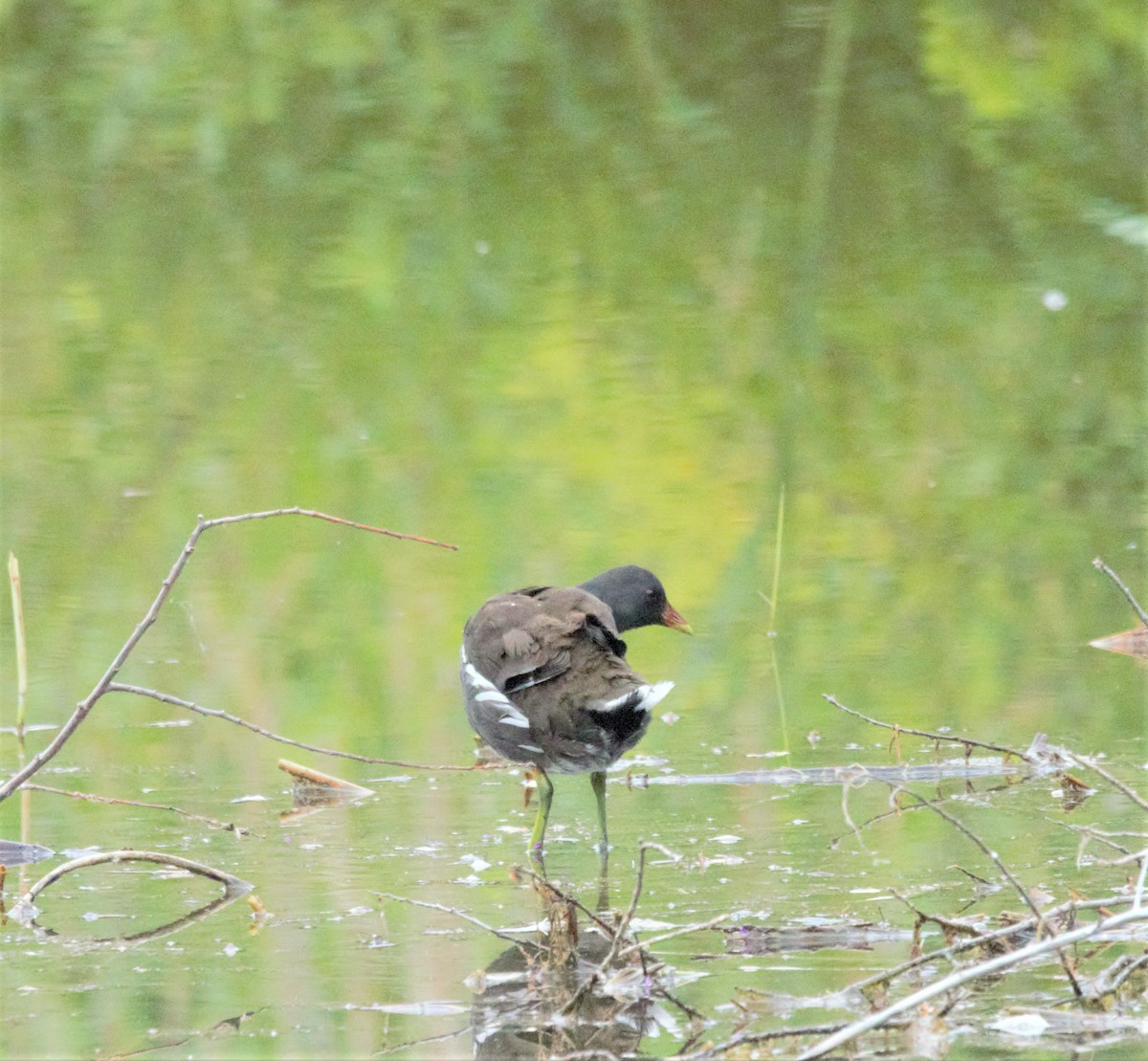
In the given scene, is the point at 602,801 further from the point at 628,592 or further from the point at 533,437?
the point at 533,437

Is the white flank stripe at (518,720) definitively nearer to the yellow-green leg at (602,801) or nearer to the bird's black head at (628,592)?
the yellow-green leg at (602,801)

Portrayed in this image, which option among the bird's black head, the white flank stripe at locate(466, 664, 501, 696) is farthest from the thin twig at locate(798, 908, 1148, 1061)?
the bird's black head

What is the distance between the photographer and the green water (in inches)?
188

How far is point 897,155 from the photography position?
542 inches

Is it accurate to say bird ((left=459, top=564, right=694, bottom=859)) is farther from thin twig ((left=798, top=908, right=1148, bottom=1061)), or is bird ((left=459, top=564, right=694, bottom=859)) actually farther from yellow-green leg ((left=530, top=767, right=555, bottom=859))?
thin twig ((left=798, top=908, right=1148, bottom=1061))

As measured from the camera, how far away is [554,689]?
5.32m

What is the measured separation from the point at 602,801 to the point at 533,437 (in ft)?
13.4

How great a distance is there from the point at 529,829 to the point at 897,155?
30.3 ft

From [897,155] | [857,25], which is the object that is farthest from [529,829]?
[857,25]

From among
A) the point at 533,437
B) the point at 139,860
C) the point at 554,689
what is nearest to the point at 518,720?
the point at 554,689

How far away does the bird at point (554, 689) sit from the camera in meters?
5.16

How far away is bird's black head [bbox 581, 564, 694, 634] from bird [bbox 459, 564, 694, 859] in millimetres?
614

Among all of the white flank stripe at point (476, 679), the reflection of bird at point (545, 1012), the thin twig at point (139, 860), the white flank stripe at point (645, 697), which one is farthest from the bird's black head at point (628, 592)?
the reflection of bird at point (545, 1012)

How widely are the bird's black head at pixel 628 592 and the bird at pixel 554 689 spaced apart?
2.02 ft
